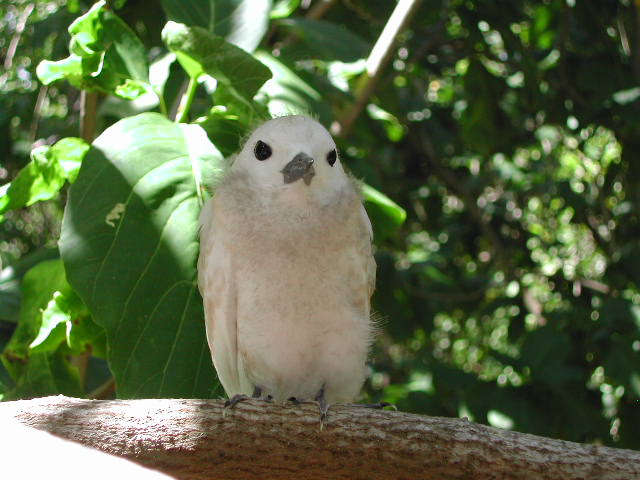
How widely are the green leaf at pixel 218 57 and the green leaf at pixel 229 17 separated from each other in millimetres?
302

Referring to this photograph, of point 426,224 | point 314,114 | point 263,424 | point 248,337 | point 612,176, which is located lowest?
point 426,224

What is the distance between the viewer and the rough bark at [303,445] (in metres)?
1.58

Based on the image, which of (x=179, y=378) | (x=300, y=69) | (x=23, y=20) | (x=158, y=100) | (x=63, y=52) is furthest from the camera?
(x=23, y=20)

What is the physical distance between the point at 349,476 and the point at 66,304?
94cm

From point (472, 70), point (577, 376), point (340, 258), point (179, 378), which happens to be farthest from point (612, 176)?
point (179, 378)

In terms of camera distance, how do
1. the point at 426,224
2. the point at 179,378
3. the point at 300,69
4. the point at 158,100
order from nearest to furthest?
1. the point at 179,378
2. the point at 158,100
3. the point at 300,69
4. the point at 426,224

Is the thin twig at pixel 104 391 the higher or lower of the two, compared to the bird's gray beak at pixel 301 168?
lower

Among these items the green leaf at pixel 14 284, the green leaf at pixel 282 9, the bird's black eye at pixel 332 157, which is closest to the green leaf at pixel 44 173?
the green leaf at pixel 14 284

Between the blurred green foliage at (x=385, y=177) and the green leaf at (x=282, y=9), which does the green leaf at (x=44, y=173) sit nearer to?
the blurred green foliage at (x=385, y=177)

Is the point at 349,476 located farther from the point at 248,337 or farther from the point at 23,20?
the point at 23,20

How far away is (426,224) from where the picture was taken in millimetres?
4551

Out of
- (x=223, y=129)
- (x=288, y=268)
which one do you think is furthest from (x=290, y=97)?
(x=288, y=268)

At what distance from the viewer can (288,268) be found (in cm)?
198

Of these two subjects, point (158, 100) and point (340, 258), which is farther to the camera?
point (158, 100)
